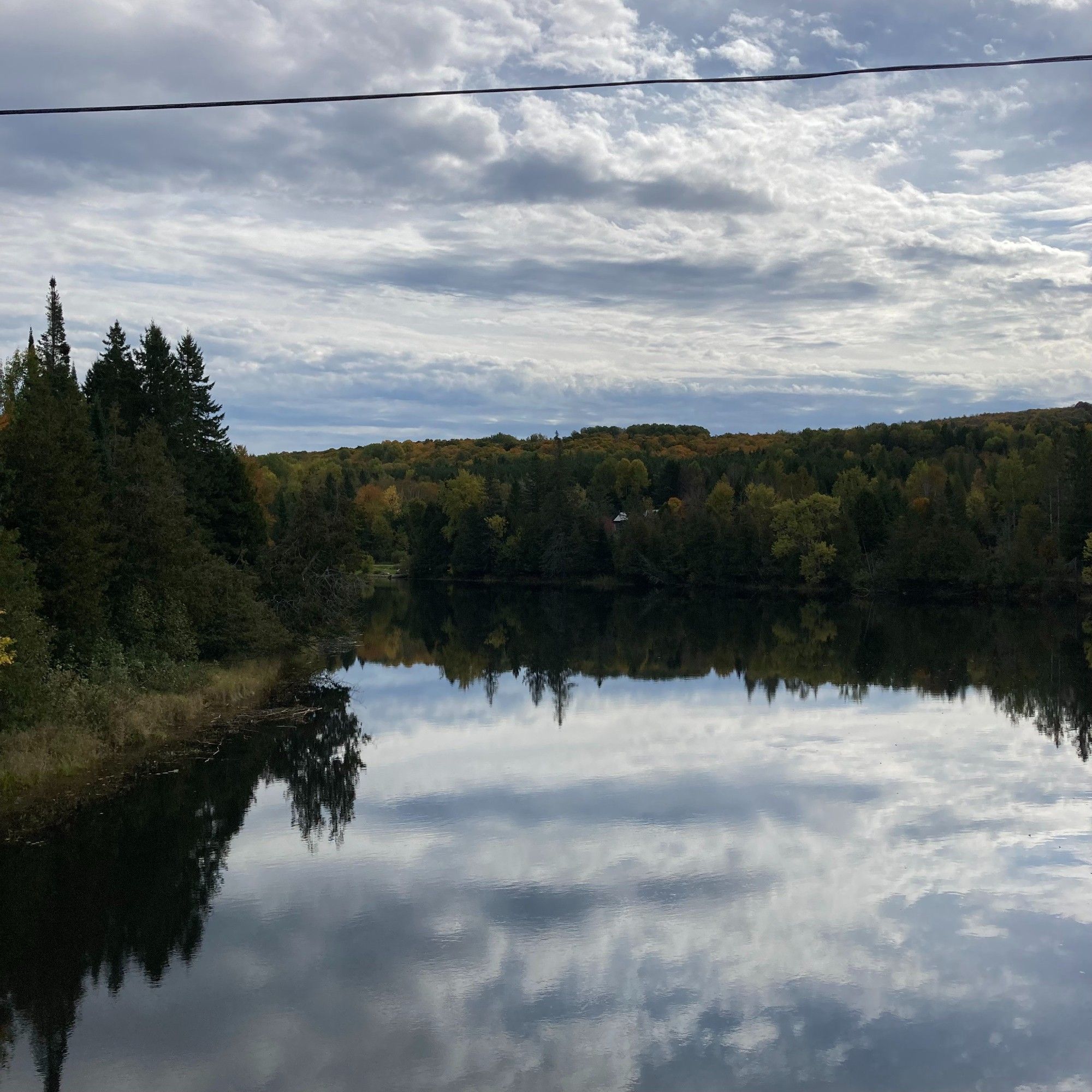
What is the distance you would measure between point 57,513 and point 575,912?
1616cm

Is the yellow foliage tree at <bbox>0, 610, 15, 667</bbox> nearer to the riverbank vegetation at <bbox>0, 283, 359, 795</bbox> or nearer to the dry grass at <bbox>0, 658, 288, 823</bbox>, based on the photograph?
the riverbank vegetation at <bbox>0, 283, 359, 795</bbox>

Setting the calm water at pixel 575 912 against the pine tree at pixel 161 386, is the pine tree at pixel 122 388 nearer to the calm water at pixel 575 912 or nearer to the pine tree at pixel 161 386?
the pine tree at pixel 161 386

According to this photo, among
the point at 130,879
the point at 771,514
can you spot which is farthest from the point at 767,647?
the point at 771,514

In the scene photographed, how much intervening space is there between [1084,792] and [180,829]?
1850 centimetres

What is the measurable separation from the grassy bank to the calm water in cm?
104

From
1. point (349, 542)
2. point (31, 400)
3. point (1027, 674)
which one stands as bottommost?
point (1027, 674)

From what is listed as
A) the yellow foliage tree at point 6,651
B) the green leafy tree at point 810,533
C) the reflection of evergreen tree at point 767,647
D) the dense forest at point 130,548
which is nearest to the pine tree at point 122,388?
the dense forest at point 130,548

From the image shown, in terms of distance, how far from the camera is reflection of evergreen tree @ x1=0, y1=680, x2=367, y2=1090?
13477mm

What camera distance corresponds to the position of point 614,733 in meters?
31.3

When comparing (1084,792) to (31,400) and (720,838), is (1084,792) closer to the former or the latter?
(720,838)

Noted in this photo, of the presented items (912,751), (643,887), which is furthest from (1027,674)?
(643,887)

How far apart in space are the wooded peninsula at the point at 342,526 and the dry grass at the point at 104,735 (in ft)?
0.24

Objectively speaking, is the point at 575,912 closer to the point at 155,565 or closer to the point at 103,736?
the point at 103,736

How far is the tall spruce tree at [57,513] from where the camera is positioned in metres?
25.4
